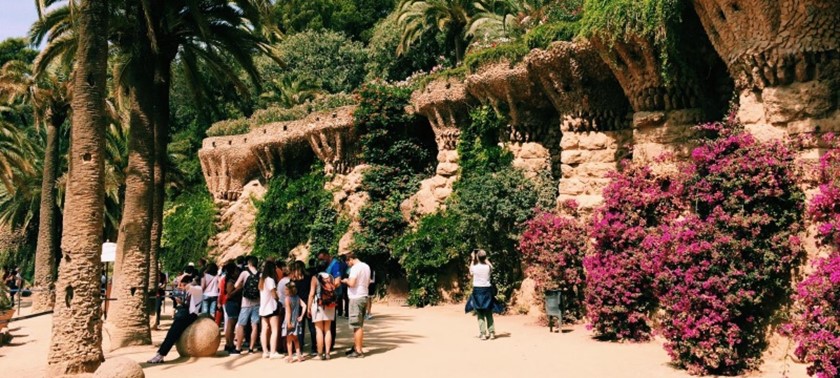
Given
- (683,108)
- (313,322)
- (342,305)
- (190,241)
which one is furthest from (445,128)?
(190,241)

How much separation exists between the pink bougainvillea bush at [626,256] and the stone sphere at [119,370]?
768 centimetres

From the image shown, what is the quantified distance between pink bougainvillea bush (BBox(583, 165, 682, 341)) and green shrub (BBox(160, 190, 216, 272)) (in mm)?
20300

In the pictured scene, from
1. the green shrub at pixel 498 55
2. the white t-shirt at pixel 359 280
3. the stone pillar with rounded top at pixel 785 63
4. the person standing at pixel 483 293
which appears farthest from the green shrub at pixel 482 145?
→ the stone pillar with rounded top at pixel 785 63

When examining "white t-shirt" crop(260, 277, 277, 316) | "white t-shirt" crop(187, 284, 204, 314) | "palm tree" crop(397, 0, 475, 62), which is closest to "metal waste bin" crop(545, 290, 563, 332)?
Result: "white t-shirt" crop(260, 277, 277, 316)

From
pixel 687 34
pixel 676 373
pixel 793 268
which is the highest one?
pixel 687 34

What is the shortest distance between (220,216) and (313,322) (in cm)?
1974

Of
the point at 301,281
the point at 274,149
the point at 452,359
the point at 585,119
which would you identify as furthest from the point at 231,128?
the point at 452,359

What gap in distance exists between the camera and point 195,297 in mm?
12984

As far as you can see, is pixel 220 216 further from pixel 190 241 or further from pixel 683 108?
pixel 683 108

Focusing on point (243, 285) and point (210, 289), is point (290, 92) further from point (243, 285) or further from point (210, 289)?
point (243, 285)

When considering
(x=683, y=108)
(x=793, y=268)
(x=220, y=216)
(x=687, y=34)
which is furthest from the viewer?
(x=220, y=216)

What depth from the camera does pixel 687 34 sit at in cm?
1148

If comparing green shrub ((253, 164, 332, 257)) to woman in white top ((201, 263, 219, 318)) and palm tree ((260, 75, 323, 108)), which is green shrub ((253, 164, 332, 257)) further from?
woman in white top ((201, 263, 219, 318))

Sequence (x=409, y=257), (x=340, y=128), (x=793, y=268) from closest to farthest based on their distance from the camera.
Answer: (x=793, y=268)
(x=409, y=257)
(x=340, y=128)
